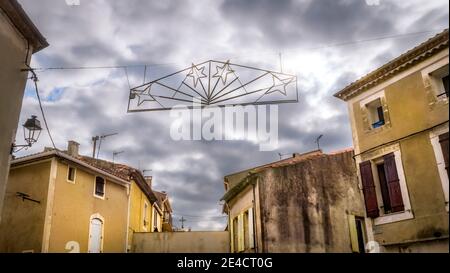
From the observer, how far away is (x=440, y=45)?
440 inches

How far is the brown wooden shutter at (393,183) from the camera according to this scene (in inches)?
477

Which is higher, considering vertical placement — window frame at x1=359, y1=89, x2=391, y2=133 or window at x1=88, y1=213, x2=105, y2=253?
window frame at x1=359, y1=89, x2=391, y2=133

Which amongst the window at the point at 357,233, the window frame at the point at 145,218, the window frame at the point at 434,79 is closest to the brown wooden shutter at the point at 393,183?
the window frame at the point at 434,79

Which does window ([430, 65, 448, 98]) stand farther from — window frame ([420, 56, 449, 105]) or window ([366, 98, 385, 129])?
window ([366, 98, 385, 129])

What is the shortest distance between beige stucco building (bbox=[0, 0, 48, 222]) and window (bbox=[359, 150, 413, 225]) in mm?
10143

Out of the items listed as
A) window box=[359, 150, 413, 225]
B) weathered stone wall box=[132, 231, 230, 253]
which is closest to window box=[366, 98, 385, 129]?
window box=[359, 150, 413, 225]

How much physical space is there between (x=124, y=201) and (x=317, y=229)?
10.5 metres

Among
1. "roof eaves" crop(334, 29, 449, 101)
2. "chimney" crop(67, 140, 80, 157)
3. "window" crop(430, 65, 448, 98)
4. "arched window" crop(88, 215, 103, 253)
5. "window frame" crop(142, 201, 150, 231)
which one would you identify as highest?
"chimney" crop(67, 140, 80, 157)

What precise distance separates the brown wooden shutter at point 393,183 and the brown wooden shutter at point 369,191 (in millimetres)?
762

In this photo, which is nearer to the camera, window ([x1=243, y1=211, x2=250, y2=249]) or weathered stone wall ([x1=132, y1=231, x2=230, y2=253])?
window ([x1=243, y1=211, x2=250, y2=249])

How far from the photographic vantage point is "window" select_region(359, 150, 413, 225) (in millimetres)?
12047

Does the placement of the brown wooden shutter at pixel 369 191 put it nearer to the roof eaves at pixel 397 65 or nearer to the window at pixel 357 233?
the roof eaves at pixel 397 65

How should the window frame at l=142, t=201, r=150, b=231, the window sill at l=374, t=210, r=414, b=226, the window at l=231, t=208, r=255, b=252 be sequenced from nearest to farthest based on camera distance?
1. the window sill at l=374, t=210, r=414, b=226
2. the window at l=231, t=208, r=255, b=252
3. the window frame at l=142, t=201, r=150, b=231
